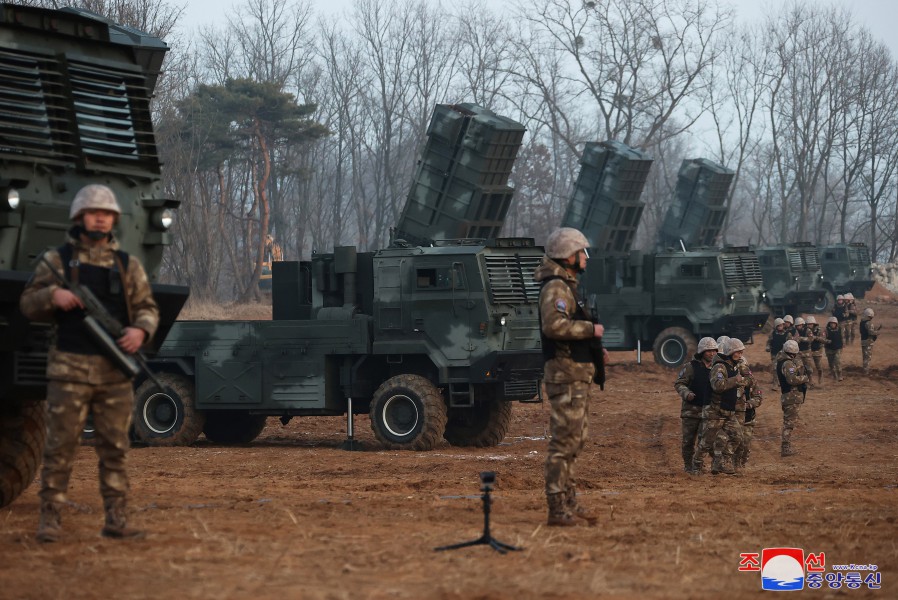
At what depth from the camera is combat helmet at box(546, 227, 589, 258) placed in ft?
30.7

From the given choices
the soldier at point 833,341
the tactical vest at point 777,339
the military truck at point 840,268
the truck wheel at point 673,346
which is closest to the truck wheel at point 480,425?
the tactical vest at point 777,339

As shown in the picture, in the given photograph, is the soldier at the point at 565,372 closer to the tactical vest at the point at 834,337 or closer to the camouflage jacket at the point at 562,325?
the camouflage jacket at the point at 562,325

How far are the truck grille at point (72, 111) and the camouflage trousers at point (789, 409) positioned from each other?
1004 centimetres

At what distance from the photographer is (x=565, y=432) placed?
364 inches

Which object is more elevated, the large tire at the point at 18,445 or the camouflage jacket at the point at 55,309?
the camouflage jacket at the point at 55,309

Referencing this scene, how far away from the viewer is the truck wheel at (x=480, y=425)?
59.9 ft

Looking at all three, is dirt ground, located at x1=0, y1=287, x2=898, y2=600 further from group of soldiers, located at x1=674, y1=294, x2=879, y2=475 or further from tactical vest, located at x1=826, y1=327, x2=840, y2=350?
tactical vest, located at x1=826, y1=327, x2=840, y2=350

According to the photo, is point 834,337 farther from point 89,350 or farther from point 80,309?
point 80,309

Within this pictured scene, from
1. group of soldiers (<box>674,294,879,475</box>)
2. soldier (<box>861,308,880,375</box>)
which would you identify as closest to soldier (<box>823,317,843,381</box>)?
soldier (<box>861,308,880,375</box>)

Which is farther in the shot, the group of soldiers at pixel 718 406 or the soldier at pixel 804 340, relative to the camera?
the soldier at pixel 804 340

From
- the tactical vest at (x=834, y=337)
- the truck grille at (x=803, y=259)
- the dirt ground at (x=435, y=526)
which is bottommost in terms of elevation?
the dirt ground at (x=435, y=526)

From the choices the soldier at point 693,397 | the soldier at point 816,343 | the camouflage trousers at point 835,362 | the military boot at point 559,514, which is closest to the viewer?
the military boot at point 559,514

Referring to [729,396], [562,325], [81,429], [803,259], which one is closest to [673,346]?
[803,259]

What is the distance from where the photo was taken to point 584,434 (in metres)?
9.36
